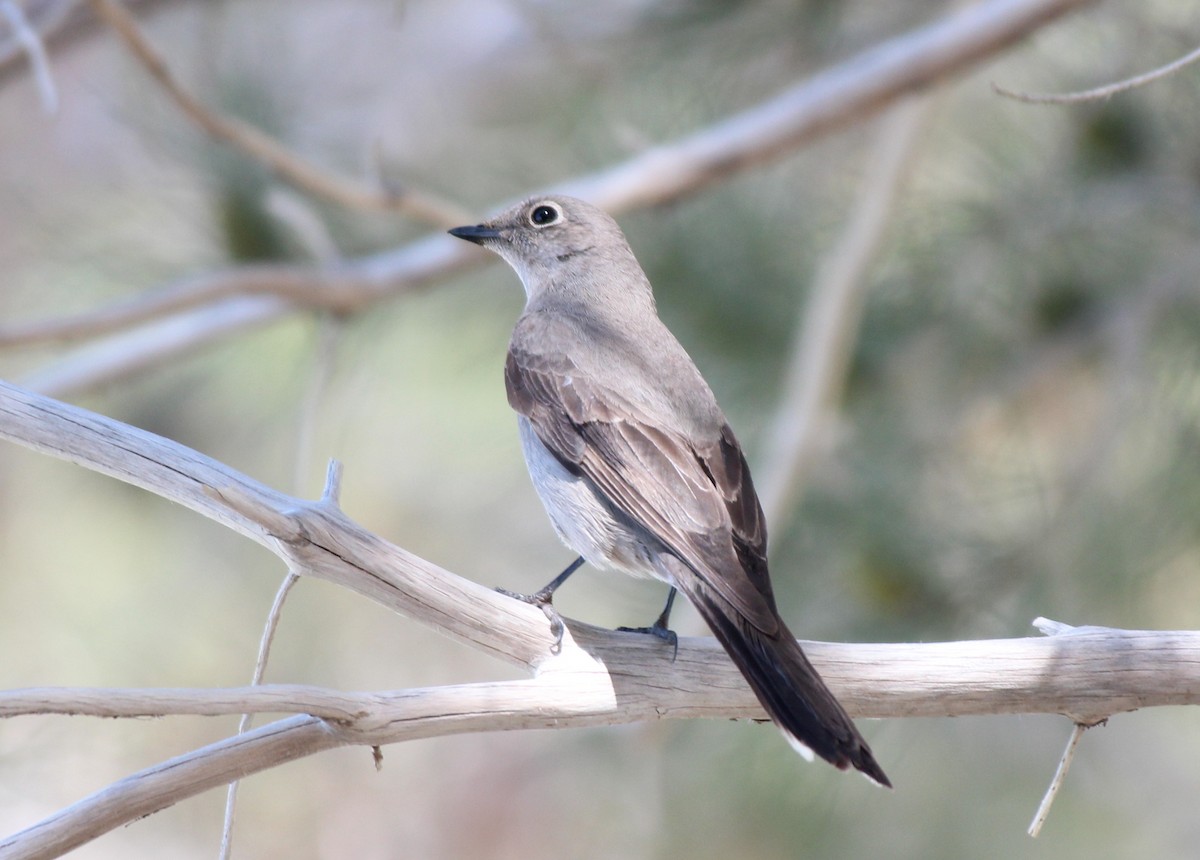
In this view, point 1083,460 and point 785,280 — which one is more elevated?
point 785,280

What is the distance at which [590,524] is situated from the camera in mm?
2861

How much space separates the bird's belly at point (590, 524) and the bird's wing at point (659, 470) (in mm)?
34

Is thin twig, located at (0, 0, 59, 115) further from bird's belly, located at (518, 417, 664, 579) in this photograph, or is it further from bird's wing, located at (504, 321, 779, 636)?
bird's belly, located at (518, 417, 664, 579)

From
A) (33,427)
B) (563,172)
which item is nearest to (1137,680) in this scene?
(33,427)

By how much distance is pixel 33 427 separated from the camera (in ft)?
6.84

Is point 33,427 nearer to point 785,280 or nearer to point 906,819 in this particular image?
point 785,280

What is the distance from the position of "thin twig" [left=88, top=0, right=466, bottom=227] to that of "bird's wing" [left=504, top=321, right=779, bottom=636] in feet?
3.76

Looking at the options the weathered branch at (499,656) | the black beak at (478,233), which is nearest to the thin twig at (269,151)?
the black beak at (478,233)

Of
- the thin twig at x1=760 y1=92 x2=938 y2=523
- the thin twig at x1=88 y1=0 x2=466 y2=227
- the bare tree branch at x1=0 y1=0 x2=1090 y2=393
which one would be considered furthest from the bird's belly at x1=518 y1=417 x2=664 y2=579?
the bare tree branch at x1=0 y1=0 x2=1090 y2=393

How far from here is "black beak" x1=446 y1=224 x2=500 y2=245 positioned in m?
3.63

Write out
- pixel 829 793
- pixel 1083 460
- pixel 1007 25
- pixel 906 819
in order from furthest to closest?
pixel 906 819 < pixel 829 793 < pixel 1083 460 < pixel 1007 25

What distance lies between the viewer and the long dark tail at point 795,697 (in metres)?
2.11

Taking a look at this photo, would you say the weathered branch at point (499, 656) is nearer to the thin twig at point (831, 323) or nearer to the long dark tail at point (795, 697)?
the long dark tail at point (795, 697)

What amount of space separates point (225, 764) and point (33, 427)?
0.64 m
